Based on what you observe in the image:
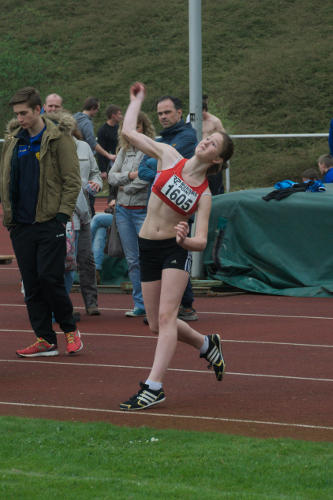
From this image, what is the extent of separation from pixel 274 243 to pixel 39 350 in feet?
16.1

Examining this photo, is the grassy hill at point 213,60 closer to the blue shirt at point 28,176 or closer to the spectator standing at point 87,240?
the spectator standing at point 87,240

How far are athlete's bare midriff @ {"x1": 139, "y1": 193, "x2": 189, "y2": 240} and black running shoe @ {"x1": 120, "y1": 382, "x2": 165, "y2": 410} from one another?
1.01 metres

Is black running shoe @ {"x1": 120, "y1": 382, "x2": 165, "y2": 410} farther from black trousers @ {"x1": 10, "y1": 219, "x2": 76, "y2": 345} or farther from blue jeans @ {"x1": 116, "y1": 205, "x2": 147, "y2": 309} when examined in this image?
blue jeans @ {"x1": 116, "y1": 205, "x2": 147, "y2": 309}

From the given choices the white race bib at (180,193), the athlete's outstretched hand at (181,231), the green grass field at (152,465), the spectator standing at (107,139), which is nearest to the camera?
the green grass field at (152,465)

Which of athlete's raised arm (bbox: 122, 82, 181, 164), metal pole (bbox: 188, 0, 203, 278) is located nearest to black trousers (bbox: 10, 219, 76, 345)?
athlete's raised arm (bbox: 122, 82, 181, 164)

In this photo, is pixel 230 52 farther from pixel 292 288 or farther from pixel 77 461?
pixel 77 461

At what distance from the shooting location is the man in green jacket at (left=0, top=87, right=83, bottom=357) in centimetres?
787

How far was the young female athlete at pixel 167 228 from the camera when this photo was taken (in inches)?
254

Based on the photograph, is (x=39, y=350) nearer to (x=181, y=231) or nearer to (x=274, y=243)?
(x=181, y=231)

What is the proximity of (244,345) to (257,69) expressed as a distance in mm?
41268

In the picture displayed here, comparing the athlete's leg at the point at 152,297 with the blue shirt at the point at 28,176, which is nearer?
the athlete's leg at the point at 152,297

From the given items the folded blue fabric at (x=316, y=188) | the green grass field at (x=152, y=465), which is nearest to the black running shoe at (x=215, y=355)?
the green grass field at (x=152, y=465)

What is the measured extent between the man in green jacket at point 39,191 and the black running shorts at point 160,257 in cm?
142

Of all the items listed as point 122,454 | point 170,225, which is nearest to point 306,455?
point 122,454
